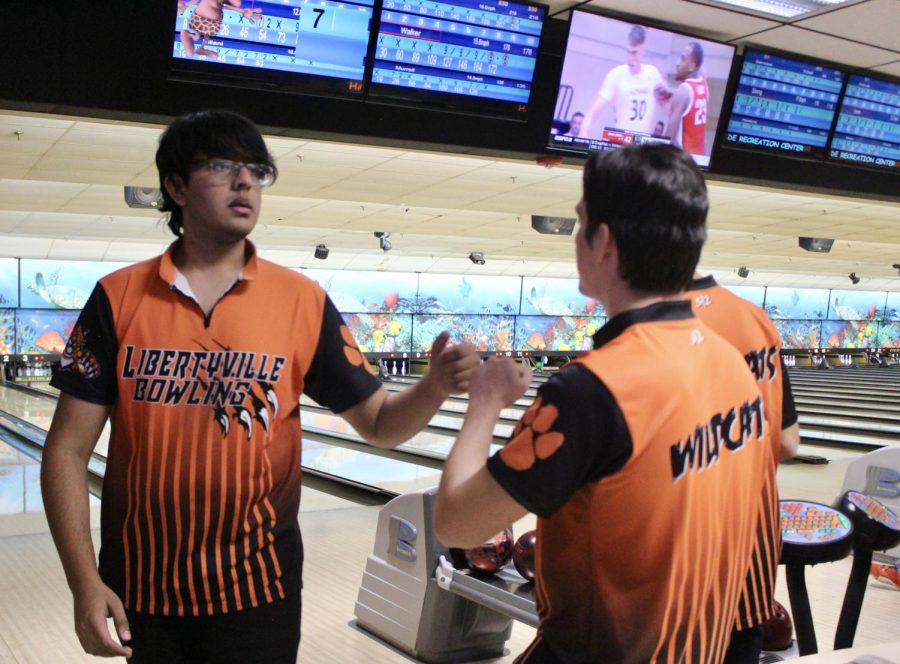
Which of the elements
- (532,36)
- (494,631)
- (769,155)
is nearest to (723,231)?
(769,155)

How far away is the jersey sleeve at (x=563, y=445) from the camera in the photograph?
944mm

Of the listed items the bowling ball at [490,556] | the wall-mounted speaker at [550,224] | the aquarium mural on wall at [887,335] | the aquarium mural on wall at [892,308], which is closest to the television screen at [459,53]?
the bowling ball at [490,556]

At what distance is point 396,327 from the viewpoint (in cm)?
1652

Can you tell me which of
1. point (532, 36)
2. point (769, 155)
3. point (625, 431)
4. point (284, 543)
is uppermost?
point (532, 36)

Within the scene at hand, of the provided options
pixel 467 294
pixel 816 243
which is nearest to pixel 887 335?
pixel 467 294

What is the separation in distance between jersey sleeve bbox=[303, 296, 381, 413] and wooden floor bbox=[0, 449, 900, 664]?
5.60ft

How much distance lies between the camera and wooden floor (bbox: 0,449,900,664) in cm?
294

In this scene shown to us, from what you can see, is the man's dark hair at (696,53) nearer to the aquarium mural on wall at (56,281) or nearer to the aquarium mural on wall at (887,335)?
the aquarium mural on wall at (56,281)

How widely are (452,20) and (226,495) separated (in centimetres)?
257

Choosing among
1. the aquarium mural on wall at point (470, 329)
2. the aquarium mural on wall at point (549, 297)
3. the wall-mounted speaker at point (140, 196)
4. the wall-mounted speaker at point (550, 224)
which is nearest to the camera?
the wall-mounted speaker at point (140, 196)

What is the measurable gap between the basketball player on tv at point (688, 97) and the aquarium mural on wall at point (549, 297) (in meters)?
13.2

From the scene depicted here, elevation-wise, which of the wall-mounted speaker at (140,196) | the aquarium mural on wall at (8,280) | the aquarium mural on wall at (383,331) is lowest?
the aquarium mural on wall at (383,331)

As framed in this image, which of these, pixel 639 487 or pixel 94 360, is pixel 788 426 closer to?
pixel 639 487

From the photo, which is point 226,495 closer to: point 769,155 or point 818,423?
point 769,155
